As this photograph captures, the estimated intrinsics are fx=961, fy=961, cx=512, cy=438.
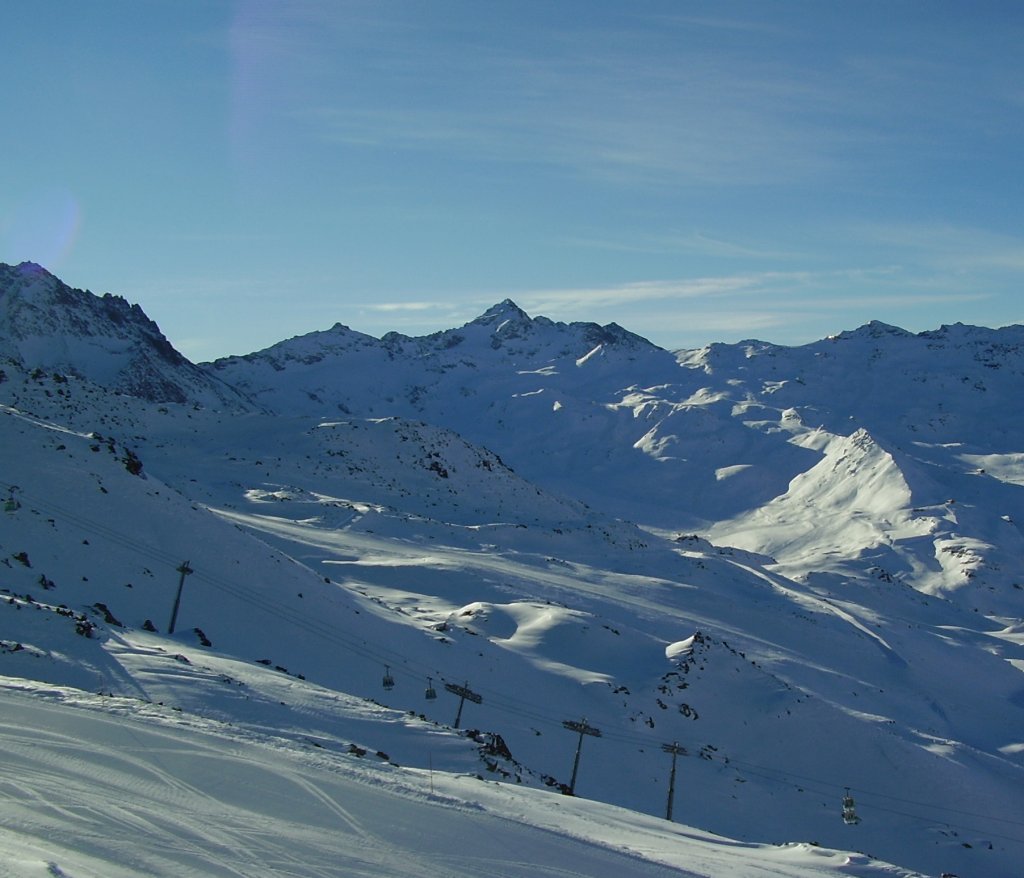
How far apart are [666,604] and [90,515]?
33.2m

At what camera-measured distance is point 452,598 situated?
48000 mm

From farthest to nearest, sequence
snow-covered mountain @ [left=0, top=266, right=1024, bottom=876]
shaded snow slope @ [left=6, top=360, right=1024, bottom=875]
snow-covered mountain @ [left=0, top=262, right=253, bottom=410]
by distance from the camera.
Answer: snow-covered mountain @ [left=0, top=262, right=253, bottom=410] < shaded snow slope @ [left=6, top=360, right=1024, bottom=875] < snow-covered mountain @ [left=0, top=266, right=1024, bottom=876]

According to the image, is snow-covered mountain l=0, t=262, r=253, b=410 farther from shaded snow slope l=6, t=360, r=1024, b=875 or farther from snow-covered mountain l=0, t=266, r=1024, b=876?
shaded snow slope l=6, t=360, r=1024, b=875

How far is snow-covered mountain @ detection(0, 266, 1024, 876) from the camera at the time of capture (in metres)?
18.0

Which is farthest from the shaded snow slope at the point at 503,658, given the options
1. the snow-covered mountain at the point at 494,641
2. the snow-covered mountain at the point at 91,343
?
the snow-covered mountain at the point at 91,343

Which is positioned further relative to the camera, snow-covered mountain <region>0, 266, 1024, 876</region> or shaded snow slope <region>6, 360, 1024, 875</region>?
shaded snow slope <region>6, 360, 1024, 875</region>

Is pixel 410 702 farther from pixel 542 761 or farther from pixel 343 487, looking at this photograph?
pixel 343 487

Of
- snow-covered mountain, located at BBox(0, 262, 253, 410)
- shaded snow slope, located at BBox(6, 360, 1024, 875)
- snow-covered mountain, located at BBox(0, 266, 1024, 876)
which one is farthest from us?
snow-covered mountain, located at BBox(0, 262, 253, 410)

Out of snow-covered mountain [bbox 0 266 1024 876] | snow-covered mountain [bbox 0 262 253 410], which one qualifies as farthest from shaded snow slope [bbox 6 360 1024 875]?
snow-covered mountain [bbox 0 262 253 410]

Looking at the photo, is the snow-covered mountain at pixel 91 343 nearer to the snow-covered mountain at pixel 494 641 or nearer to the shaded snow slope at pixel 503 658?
the snow-covered mountain at pixel 494 641

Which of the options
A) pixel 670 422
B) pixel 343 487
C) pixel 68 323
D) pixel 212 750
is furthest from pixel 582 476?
pixel 212 750

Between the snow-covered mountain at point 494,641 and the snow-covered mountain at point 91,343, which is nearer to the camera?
the snow-covered mountain at point 494,641

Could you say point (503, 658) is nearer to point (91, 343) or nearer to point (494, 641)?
point (494, 641)

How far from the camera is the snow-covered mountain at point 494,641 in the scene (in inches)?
711
